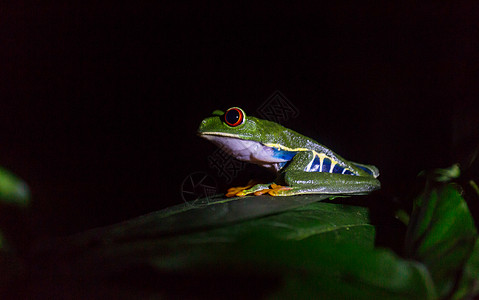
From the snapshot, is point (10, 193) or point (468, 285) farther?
point (10, 193)

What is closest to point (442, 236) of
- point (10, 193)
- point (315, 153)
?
point (315, 153)

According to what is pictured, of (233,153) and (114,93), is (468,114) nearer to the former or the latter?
(233,153)

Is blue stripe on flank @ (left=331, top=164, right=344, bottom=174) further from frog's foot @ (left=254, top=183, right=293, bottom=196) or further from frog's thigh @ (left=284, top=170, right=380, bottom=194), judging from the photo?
frog's foot @ (left=254, top=183, right=293, bottom=196)

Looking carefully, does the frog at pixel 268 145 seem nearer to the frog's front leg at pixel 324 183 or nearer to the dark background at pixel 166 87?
the frog's front leg at pixel 324 183

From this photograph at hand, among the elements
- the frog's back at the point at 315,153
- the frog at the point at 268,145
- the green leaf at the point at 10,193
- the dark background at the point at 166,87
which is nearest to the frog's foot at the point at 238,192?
the frog at the point at 268,145

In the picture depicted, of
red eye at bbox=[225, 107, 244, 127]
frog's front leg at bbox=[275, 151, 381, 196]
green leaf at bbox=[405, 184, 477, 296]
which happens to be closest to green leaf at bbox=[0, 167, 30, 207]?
red eye at bbox=[225, 107, 244, 127]

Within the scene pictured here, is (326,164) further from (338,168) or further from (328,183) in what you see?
(328,183)

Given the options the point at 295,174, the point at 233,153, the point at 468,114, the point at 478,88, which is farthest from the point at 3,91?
the point at 478,88
